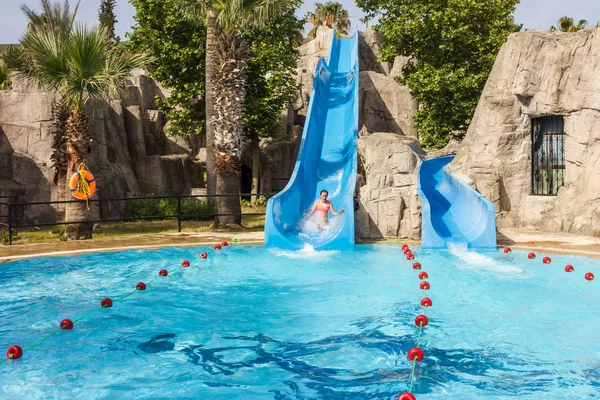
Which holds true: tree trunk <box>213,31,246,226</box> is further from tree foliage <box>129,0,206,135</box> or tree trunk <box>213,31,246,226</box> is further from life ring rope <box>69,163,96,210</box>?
tree foliage <box>129,0,206,135</box>

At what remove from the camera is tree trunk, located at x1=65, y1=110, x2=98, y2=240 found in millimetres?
15344

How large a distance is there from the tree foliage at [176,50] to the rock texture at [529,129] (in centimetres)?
1160

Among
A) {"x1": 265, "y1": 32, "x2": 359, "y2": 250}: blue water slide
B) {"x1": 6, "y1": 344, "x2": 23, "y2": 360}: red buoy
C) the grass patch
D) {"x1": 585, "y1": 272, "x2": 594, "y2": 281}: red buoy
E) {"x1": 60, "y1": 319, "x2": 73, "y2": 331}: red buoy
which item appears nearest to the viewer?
{"x1": 6, "y1": 344, "x2": 23, "y2": 360}: red buoy

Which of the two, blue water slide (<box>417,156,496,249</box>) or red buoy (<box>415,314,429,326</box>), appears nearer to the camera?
red buoy (<box>415,314,429,326</box>)

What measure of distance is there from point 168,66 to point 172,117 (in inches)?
83.2

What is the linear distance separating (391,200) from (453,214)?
165cm

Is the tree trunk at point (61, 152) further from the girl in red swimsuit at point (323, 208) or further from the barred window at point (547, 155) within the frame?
the barred window at point (547, 155)

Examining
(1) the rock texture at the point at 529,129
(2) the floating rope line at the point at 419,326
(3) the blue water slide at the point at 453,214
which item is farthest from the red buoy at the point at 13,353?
(1) the rock texture at the point at 529,129

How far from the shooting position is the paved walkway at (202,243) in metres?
13.0

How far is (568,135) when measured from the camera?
52.6 ft

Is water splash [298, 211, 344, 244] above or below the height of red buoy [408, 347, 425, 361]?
above

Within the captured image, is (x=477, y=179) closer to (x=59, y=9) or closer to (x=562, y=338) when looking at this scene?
(x=562, y=338)

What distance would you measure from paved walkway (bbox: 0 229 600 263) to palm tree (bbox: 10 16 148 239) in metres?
1.55

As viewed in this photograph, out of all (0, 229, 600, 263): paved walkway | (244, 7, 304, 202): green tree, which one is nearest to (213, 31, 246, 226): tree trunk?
(0, 229, 600, 263): paved walkway
